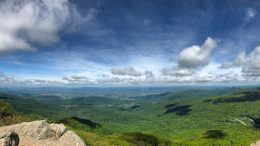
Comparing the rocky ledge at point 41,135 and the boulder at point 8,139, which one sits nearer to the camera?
the boulder at point 8,139

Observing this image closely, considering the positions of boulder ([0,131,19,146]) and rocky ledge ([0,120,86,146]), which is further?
rocky ledge ([0,120,86,146])

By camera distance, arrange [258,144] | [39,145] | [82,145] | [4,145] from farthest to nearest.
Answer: [258,144] → [82,145] → [39,145] → [4,145]

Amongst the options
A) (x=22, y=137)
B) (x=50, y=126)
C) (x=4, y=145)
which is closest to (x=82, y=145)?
(x=50, y=126)

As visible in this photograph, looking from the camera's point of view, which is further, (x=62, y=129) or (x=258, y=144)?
(x=258, y=144)

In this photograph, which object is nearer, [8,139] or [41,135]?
[8,139]

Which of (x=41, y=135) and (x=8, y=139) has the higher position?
(x=8, y=139)

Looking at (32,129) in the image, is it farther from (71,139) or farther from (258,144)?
(258,144)

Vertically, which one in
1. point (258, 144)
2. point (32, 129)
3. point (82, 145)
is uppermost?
point (32, 129)

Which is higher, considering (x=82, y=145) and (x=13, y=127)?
(x=13, y=127)
